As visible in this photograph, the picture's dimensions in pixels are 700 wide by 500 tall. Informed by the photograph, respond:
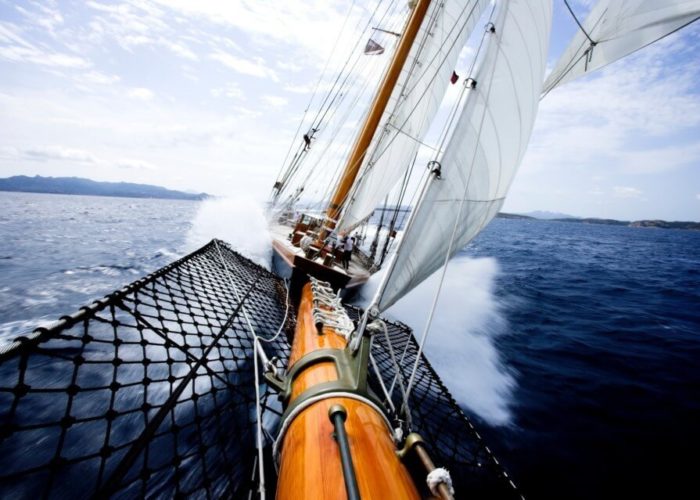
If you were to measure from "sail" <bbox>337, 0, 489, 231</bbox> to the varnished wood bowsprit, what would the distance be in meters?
7.94

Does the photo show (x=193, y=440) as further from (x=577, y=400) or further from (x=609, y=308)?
(x=609, y=308)

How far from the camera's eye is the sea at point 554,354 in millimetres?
3924

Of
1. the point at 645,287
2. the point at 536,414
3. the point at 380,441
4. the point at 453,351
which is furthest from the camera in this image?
the point at 645,287

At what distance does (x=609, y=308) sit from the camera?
10.7 metres

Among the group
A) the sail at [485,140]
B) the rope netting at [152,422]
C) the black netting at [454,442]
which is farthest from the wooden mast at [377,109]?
the sail at [485,140]

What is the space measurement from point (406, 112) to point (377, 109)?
238 cm

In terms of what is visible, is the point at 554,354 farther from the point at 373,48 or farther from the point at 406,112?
A: the point at 373,48

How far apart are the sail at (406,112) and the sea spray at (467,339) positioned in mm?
3821

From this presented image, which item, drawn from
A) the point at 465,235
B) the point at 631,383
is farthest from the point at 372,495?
the point at 631,383

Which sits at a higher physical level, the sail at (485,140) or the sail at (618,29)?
the sail at (618,29)

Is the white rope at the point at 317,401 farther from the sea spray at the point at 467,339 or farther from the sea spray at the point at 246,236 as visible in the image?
the sea spray at the point at 246,236

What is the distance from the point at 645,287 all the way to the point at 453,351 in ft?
44.4

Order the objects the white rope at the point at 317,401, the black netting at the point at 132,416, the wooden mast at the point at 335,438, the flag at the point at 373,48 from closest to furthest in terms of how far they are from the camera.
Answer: the wooden mast at the point at 335,438 < the white rope at the point at 317,401 < the black netting at the point at 132,416 < the flag at the point at 373,48

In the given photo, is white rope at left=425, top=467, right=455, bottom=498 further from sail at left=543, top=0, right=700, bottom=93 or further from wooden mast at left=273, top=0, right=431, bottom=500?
sail at left=543, top=0, right=700, bottom=93
